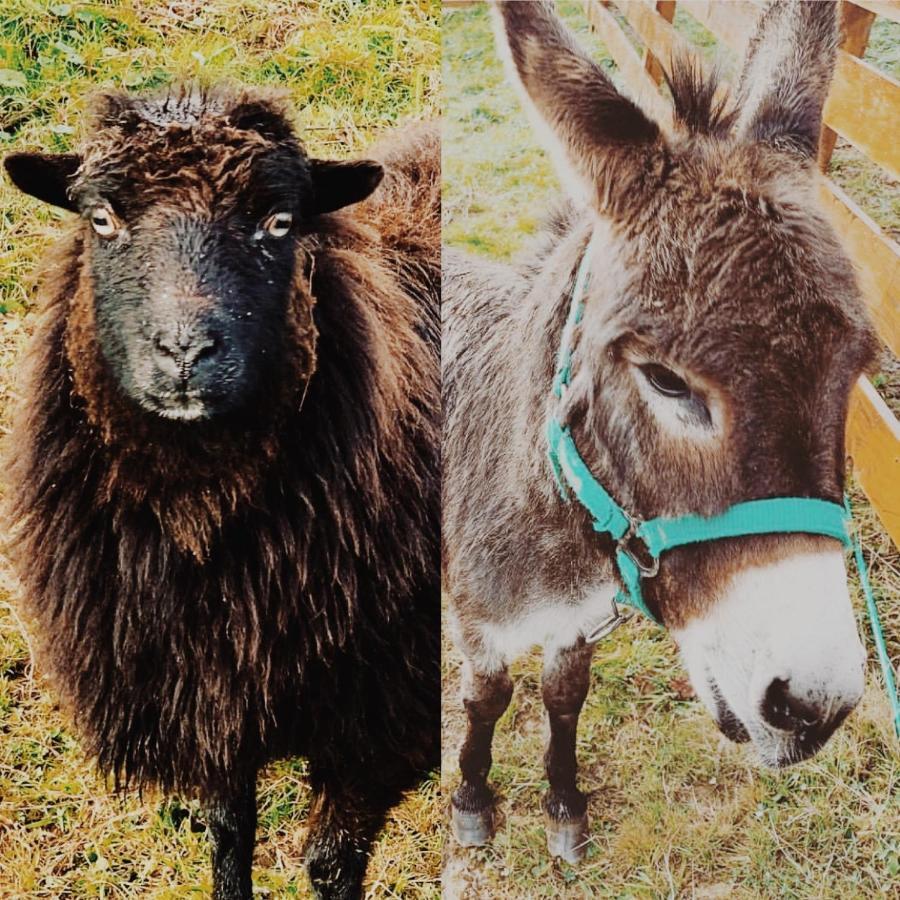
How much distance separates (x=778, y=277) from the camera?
167 centimetres

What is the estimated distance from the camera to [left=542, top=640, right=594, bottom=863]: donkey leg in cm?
187

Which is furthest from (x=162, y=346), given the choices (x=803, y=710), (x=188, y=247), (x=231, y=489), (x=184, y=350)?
(x=803, y=710)

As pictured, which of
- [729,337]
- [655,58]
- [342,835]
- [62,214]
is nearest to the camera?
[729,337]

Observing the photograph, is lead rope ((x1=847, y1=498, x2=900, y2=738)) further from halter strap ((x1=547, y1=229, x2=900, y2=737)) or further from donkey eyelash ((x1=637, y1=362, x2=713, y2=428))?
donkey eyelash ((x1=637, y1=362, x2=713, y2=428))

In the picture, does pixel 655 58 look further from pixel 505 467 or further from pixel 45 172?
pixel 45 172

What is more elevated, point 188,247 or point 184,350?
point 188,247

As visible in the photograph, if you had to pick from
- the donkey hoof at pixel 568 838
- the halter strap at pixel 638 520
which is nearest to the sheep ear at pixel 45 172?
the halter strap at pixel 638 520

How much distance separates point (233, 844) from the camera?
6.49 ft

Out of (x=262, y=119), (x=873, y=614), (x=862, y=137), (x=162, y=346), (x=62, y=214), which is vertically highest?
(x=862, y=137)

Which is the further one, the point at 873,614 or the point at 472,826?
the point at 472,826

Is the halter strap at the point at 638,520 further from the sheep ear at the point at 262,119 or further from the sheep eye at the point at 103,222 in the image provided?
the sheep eye at the point at 103,222

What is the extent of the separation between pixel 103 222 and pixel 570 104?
831mm

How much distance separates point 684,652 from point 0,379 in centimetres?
153

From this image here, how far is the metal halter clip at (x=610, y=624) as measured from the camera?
6.03 feet
